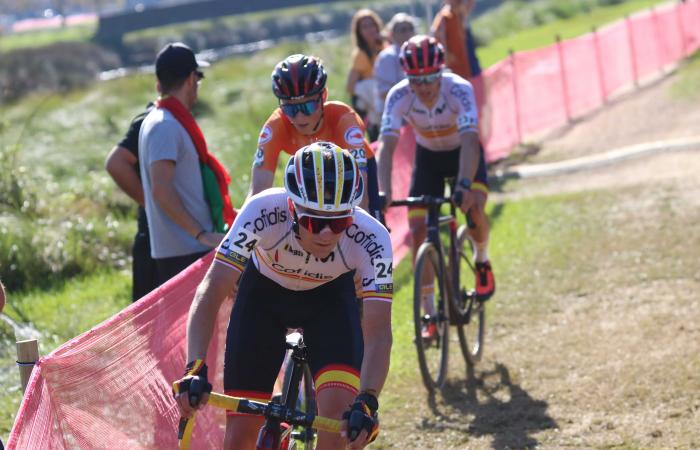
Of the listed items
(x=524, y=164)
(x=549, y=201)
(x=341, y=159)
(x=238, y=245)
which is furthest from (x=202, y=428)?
(x=524, y=164)

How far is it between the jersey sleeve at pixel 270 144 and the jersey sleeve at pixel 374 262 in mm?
1650

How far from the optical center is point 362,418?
3914 mm

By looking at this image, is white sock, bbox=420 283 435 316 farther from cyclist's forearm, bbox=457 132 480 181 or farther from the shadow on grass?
cyclist's forearm, bbox=457 132 480 181

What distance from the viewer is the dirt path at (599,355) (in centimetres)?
670

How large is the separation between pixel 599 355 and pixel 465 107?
2065 mm

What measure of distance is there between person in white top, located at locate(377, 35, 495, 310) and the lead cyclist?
93.4 inches

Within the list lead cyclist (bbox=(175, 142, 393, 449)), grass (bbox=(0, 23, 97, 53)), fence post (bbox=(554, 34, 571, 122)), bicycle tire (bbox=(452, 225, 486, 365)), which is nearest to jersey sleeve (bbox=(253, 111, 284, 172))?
lead cyclist (bbox=(175, 142, 393, 449))

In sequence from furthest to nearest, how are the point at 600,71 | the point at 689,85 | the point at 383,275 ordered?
the point at 600,71, the point at 689,85, the point at 383,275

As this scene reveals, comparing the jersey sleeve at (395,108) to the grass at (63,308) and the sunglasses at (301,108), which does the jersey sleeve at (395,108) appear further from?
the grass at (63,308)

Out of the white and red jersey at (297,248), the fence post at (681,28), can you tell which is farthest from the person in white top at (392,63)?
the fence post at (681,28)

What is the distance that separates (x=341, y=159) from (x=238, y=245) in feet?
2.01

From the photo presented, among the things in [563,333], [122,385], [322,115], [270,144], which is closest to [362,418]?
[122,385]

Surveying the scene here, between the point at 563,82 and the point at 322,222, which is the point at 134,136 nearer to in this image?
the point at 322,222

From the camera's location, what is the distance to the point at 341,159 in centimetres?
434
